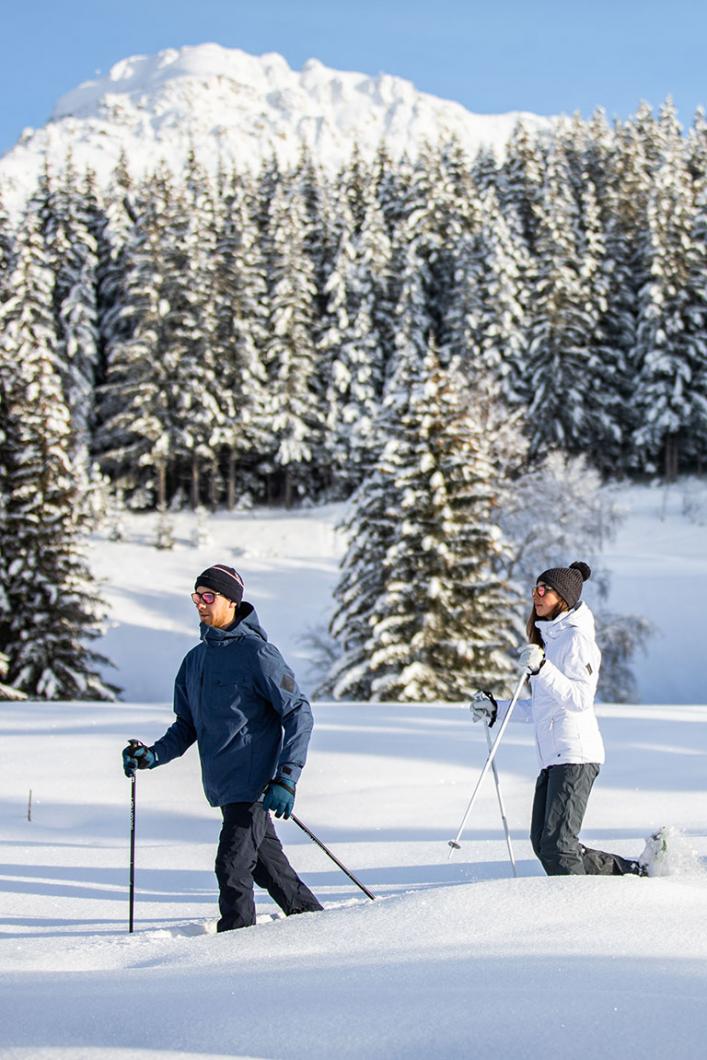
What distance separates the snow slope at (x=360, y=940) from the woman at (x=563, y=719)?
1.72ft

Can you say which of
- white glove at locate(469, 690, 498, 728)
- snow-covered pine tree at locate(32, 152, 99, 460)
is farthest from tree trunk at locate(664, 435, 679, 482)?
white glove at locate(469, 690, 498, 728)

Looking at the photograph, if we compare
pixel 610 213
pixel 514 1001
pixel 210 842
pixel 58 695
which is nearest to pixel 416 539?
pixel 58 695

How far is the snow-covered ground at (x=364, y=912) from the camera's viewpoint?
2.77 meters

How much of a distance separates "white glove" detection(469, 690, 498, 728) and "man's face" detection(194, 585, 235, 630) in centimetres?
160

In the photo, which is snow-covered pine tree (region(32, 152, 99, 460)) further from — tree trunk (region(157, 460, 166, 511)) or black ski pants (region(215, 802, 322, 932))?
black ski pants (region(215, 802, 322, 932))

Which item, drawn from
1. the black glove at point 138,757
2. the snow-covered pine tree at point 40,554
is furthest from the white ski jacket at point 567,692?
the snow-covered pine tree at point 40,554

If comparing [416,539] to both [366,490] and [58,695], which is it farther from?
[58,695]

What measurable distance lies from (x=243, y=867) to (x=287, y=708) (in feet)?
2.40

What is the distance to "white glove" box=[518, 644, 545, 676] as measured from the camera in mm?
4734

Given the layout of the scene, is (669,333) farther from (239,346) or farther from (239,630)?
(239,630)

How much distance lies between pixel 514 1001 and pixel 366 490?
60.1 feet

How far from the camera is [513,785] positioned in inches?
322

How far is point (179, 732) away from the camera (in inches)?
189

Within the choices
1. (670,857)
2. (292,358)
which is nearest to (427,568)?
(670,857)
